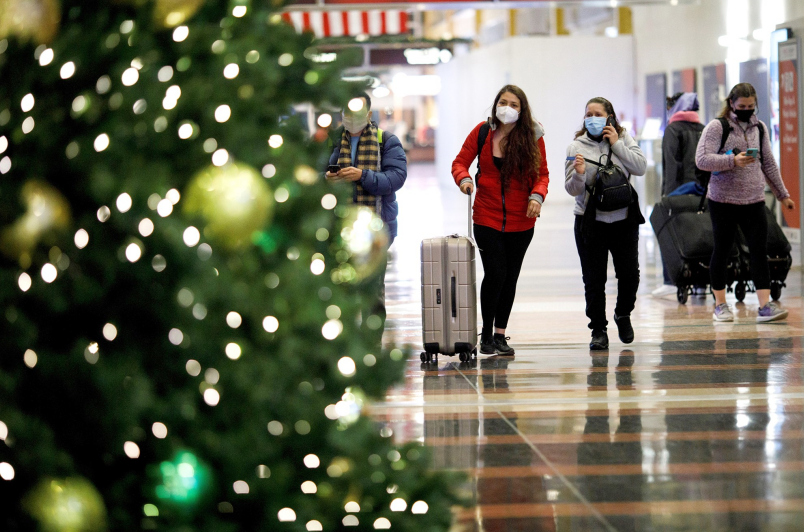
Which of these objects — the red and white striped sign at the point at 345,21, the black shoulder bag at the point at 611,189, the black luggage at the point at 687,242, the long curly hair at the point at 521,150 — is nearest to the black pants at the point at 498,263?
the long curly hair at the point at 521,150

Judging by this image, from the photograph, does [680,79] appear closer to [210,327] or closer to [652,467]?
[652,467]

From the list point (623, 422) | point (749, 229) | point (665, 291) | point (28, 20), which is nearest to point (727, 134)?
point (749, 229)

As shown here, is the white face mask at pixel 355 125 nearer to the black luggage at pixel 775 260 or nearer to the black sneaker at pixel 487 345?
the black sneaker at pixel 487 345

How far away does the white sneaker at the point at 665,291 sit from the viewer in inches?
372

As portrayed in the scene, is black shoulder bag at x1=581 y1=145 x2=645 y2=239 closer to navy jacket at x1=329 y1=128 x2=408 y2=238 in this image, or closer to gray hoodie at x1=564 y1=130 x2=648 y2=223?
gray hoodie at x1=564 y1=130 x2=648 y2=223

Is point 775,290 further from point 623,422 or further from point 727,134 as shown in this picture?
point 623,422

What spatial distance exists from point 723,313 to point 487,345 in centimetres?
222

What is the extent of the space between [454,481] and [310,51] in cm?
110

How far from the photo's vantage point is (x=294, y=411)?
2.20m

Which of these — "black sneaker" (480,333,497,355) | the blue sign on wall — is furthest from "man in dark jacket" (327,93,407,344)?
the blue sign on wall

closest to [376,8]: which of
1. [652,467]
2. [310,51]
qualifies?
[652,467]

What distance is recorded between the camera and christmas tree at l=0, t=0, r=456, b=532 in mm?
2129

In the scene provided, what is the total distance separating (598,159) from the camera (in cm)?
659

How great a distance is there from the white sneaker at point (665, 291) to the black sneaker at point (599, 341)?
2.82 metres
